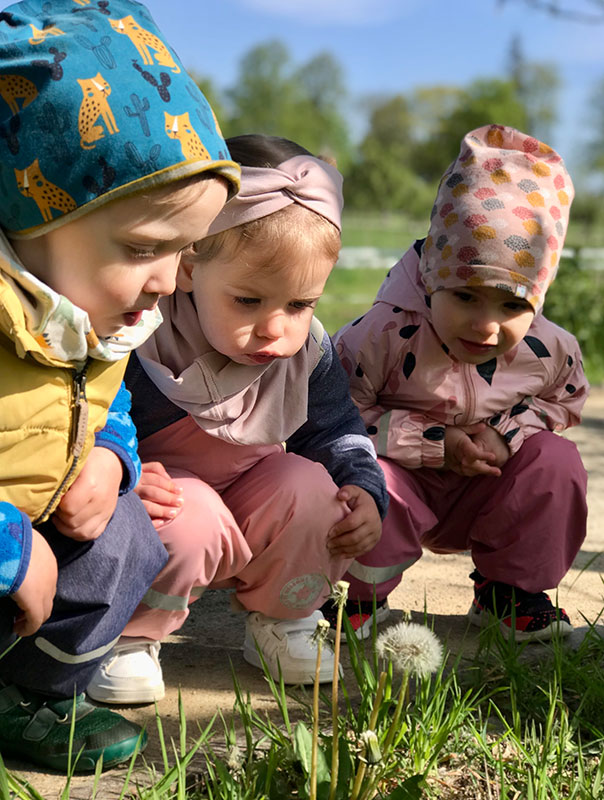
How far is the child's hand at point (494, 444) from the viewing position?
2801 mm

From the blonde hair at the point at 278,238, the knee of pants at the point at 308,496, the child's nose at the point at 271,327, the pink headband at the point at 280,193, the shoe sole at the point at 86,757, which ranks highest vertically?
the pink headband at the point at 280,193

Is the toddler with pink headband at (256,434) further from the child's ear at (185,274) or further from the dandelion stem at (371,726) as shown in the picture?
the dandelion stem at (371,726)

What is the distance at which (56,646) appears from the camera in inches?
73.3

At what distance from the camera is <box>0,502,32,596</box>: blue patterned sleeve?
5.32ft

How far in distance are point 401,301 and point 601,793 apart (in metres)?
1.59

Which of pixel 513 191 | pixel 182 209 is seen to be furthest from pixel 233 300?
pixel 513 191

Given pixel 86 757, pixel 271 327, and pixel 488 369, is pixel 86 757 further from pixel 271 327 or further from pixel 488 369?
pixel 488 369

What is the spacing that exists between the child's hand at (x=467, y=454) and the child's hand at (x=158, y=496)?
92 centimetres

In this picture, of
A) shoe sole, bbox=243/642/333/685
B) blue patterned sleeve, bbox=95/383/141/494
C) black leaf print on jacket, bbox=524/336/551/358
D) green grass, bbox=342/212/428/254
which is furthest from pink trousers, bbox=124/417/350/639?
green grass, bbox=342/212/428/254

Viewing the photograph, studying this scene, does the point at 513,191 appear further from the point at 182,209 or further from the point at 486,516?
the point at 182,209

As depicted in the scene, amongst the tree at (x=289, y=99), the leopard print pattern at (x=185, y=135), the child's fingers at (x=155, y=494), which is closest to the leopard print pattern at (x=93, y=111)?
the leopard print pattern at (x=185, y=135)

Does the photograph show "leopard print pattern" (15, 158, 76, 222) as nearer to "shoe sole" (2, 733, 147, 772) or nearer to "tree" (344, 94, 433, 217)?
"shoe sole" (2, 733, 147, 772)

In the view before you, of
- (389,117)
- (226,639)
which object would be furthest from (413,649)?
(389,117)

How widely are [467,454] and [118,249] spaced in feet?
4.66
